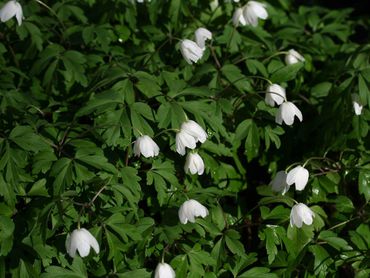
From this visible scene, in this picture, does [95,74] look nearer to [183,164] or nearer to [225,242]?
[183,164]

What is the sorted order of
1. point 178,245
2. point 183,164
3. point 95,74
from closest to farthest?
1. point 178,245
2. point 183,164
3. point 95,74

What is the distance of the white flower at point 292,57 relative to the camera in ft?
14.1

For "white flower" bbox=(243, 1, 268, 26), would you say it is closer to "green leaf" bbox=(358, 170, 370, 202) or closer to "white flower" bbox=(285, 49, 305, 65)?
"white flower" bbox=(285, 49, 305, 65)

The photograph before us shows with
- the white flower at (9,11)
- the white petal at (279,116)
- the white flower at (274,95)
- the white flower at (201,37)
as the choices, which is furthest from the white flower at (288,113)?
the white flower at (9,11)

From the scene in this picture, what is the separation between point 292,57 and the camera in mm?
4309

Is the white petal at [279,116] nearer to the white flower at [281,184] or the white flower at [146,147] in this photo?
the white flower at [281,184]

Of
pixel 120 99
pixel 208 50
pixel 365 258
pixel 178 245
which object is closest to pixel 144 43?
pixel 208 50

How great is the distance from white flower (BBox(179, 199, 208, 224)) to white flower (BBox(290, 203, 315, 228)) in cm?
46

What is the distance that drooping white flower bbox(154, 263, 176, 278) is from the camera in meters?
3.13

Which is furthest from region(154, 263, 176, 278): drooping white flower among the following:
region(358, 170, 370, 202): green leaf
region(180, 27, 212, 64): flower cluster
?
region(180, 27, 212, 64): flower cluster

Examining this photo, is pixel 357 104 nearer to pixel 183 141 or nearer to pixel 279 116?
pixel 279 116

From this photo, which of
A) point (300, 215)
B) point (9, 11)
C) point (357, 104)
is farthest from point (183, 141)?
point (9, 11)

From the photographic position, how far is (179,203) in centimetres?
350

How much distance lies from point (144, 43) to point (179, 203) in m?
1.45
